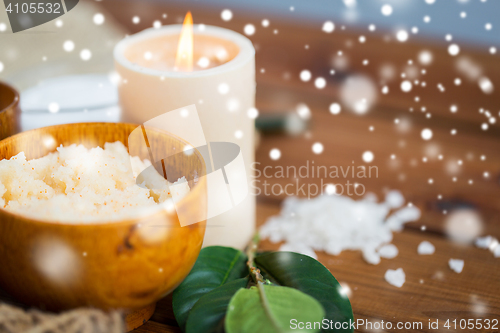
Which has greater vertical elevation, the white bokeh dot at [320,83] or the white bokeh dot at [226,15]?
the white bokeh dot at [226,15]

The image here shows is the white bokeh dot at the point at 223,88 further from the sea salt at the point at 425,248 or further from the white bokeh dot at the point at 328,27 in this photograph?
the white bokeh dot at the point at 328,27

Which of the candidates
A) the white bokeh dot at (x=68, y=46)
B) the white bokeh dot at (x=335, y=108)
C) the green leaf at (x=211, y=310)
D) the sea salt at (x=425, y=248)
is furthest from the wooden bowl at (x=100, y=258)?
the white bokeh dot at (x=68, y=46)

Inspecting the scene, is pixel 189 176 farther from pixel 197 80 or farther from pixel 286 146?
pixel 286 146

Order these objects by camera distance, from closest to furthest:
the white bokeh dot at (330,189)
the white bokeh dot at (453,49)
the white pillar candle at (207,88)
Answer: the white pillar candle at (207,88), the white bokeh dot at (330,189), the white bokeh dot at (453,49)

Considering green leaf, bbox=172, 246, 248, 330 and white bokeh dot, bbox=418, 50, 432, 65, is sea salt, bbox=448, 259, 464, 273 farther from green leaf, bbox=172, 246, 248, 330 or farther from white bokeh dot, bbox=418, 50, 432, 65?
white bokeh dot, bbox=418, 50, 432, 65

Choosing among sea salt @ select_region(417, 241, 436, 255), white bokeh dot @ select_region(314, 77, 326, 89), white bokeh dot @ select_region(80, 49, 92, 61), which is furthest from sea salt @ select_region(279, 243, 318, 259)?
white bokeh dot @ select_region(80, 49, 92, 61)

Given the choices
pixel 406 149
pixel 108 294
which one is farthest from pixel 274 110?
pixel 108 294
